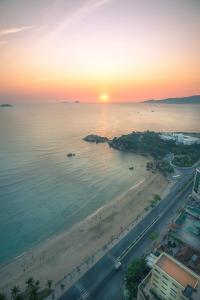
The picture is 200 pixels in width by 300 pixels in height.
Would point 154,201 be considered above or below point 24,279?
above

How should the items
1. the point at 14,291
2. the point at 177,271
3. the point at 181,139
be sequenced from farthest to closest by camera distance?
1. the point at 181,139
2. the point at 14,291
3. the point at 177,271

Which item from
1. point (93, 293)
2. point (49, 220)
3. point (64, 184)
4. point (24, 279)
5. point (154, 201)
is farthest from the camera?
point (64, 184)

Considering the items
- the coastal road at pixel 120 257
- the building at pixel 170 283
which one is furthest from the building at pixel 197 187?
the building at pixel 170 283

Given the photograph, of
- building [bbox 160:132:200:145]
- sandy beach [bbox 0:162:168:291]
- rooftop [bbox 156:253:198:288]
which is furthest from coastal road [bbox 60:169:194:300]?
building [bbox 160:132:200:145]

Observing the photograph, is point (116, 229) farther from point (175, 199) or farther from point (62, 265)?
point (175, 199)

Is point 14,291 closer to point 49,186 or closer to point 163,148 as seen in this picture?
point 49,186

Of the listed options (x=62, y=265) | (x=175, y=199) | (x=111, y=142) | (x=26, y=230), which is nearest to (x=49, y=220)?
(x=26, y=230)

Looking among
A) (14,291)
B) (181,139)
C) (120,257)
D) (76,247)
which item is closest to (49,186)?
Result: (76,247)

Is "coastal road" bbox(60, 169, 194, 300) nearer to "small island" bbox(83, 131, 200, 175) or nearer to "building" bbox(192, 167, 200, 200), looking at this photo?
"building" bbox(192, 167, 200, 200)
